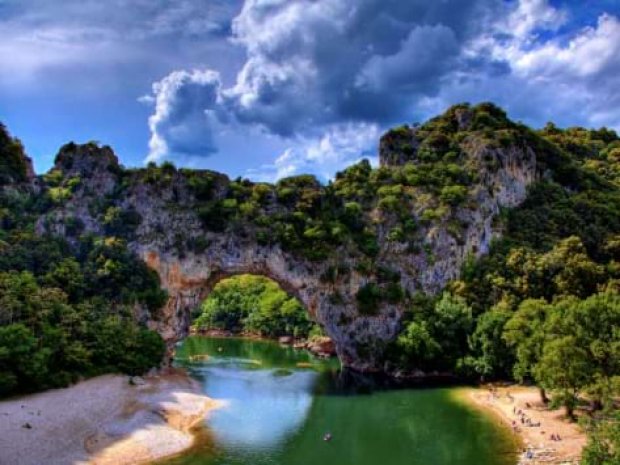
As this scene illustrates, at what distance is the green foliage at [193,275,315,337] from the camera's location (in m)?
92.1

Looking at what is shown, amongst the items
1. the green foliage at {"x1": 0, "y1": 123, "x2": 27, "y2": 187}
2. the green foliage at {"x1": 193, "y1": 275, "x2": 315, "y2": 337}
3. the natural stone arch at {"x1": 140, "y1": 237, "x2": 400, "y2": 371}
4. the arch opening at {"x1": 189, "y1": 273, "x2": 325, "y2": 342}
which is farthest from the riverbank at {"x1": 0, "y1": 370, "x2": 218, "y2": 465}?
the green foliage at {"x1": 193, "y1": 275, "x2": 315, "y2": 337}

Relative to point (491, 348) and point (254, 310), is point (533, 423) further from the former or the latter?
point (254, 310)

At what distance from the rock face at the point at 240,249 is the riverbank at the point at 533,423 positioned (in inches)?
607

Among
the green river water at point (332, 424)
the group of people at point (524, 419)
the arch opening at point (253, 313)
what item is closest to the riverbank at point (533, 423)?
the group of people at point (524, 419)

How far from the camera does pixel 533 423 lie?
4334cm

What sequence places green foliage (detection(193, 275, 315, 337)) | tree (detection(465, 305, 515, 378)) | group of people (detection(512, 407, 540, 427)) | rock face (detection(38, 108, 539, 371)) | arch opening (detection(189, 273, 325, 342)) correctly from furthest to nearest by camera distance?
green foliage (detection(193, 275, 315, 337)) < arch opening (detection(189, 273, 325, 342)) < rock face (detection(38, 108, 539, 371)) < tree (detection(465, 305, 515, 378)) < group of people (detection(512, 407, 540, 427))

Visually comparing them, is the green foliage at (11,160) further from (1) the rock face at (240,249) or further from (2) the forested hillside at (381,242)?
(1) the rock face at (240,249)

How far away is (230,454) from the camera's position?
37.5m

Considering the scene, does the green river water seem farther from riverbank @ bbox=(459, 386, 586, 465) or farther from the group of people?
the group of people

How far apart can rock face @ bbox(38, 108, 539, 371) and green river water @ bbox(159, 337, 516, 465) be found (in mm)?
6602

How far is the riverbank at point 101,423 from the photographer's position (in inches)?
1412

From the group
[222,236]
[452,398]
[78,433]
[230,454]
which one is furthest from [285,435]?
[222,236]

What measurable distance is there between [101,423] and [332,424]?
16.9 meters

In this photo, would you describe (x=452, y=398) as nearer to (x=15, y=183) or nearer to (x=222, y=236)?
(x=222, y=236)
